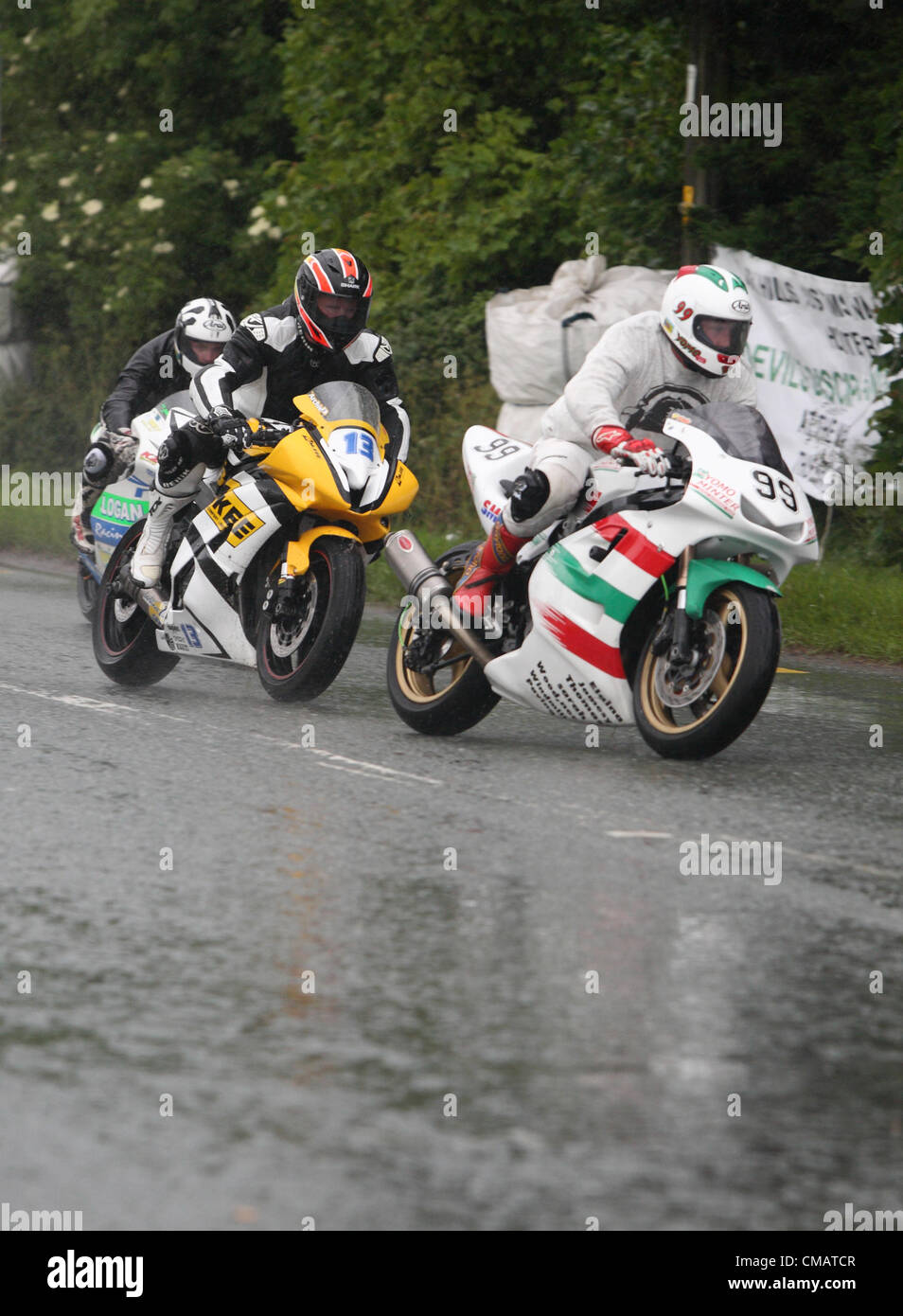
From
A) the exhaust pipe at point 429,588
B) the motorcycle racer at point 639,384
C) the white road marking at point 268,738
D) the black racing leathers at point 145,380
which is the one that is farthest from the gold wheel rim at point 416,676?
the black racing leathers at point 145,380

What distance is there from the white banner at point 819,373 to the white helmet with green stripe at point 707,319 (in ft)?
22.5

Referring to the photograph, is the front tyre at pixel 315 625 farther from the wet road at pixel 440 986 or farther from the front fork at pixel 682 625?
the front fork at pixel 682 625

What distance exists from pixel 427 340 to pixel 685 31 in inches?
158

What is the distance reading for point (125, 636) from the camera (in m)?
10.4

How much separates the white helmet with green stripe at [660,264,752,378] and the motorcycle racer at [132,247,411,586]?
5.13 feet

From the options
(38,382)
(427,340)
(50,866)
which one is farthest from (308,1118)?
(38,382)

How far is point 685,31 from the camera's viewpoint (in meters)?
17.2

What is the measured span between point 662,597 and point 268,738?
171 cm

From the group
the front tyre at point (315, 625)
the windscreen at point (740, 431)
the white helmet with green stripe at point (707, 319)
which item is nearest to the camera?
the windscreen at point (740, 431)

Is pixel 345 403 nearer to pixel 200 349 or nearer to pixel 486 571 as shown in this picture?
pixel 486 571

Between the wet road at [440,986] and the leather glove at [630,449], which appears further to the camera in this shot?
the leather glove at [630,449]

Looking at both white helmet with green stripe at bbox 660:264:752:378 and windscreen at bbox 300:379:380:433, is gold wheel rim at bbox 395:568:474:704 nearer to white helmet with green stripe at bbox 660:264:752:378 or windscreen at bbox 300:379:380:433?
windscreen at bbox 300:379:380:433

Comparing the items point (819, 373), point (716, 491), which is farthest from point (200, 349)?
point (819, 373)

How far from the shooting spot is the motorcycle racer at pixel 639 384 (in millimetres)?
8430
